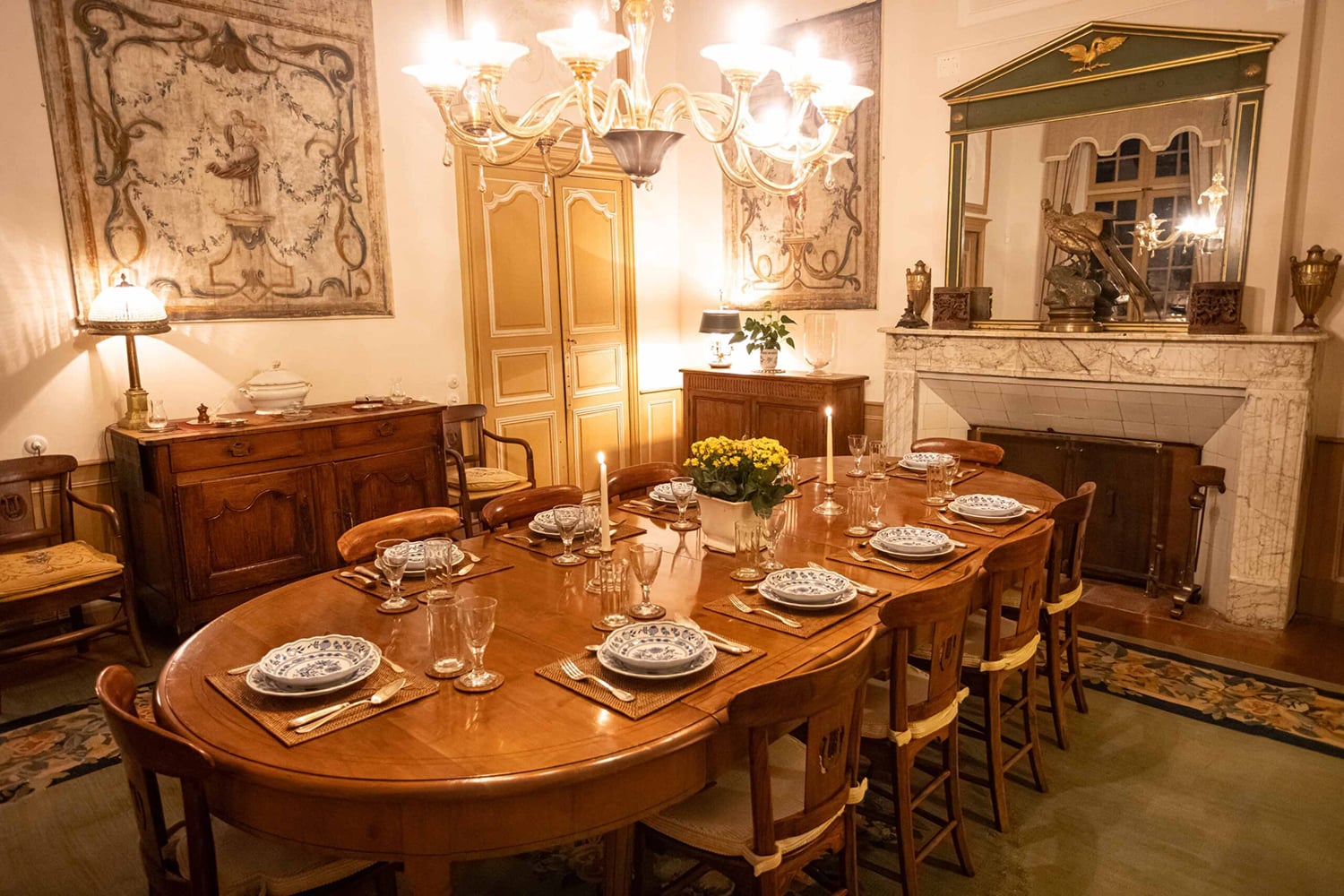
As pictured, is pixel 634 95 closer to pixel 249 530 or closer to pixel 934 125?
pixel 249 530

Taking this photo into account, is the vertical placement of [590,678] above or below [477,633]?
below

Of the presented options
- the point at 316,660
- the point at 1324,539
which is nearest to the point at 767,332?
the point at 1324,539

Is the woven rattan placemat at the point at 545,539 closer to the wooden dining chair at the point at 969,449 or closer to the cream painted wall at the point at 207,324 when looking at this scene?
the wooden dining chair at the point at 969,449

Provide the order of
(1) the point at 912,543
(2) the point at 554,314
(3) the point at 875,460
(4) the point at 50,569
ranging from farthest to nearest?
(2) the point at 554,314 < (4) the point at 50,569 < (3) the point at 875,460 < (1) the point at 912,543

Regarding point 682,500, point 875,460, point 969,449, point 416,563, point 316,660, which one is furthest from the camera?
point 969,449

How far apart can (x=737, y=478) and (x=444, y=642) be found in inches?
36.2

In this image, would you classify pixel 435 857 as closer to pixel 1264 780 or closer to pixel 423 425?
pixel 1264 780

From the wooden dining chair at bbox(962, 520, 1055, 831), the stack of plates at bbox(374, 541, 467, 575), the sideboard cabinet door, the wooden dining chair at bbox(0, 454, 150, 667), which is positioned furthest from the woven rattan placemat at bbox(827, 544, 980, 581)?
the wooden dining chair at bbox(0, 454, 150, 667)

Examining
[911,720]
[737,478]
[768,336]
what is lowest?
[911,720]

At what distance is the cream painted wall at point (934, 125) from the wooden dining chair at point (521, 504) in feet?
8.97

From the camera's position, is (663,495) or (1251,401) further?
(1251,401)

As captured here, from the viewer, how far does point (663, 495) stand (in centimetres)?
296

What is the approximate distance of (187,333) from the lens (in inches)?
157

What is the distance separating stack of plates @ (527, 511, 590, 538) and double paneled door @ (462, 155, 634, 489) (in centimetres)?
268
